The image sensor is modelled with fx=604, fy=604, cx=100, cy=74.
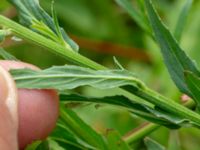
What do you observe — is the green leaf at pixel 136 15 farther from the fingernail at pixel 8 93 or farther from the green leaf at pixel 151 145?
the fingernail at pixel 8 93

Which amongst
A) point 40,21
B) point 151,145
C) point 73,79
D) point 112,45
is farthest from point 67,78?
point 112,45

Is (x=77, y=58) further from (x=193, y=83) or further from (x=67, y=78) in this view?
(x=193, y=83)

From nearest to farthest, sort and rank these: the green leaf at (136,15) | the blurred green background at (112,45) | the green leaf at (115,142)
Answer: the green leaf at (115,142) < the green leaf at (136,15) < the blurred green background at (112,45)

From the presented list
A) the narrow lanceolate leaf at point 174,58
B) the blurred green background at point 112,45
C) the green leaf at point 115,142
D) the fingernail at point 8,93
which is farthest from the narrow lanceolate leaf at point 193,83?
the blurred green background at point 112,45

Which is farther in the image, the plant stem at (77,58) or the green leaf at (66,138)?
the green leaf at (66,138)

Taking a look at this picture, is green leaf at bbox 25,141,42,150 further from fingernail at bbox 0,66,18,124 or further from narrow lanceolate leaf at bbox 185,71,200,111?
narrow lanceolate leaf at bbox 185,71,200,111

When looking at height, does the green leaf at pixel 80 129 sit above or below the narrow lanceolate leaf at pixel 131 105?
below

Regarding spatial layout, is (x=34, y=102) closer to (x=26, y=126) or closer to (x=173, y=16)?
(x=26, y=126)

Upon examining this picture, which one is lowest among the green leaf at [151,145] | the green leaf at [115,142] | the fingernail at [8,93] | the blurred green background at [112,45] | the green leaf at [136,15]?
the blurred green background at [112,45]
